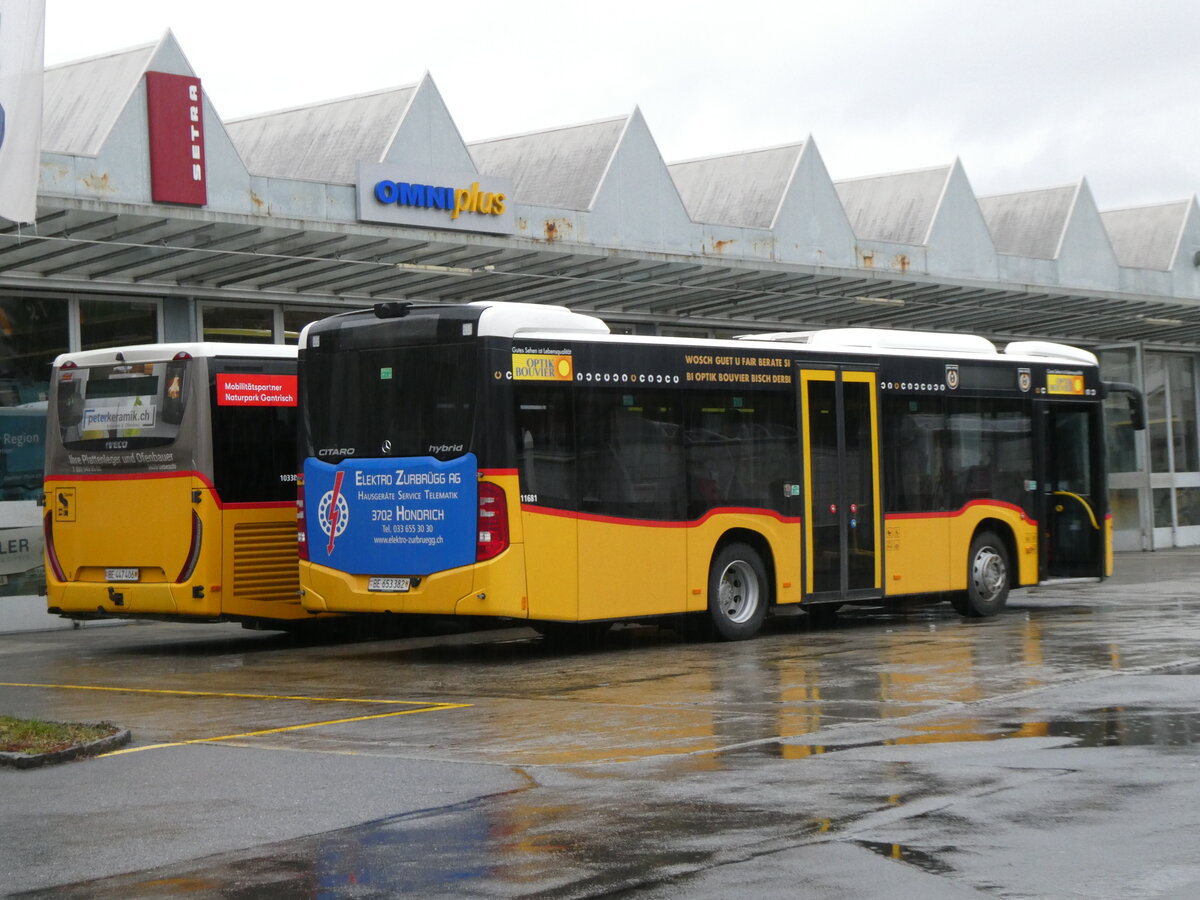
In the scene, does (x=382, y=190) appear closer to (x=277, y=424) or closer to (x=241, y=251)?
(x=241, y=251)

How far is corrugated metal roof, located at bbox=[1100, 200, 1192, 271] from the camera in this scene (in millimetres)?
36969

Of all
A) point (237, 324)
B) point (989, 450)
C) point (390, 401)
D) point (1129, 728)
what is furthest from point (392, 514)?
point (237, 324)

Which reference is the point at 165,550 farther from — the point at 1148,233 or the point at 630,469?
the point at 1148,233

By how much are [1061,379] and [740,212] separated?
32.6 feet

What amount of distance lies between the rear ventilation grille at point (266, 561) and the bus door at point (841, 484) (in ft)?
17.2

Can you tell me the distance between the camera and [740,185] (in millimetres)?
30094

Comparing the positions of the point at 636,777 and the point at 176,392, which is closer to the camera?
the point at 636,777

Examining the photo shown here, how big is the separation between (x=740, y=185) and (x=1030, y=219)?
8381 mm

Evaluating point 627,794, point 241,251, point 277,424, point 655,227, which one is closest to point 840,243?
point 655,227

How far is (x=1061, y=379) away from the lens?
68.2 feet

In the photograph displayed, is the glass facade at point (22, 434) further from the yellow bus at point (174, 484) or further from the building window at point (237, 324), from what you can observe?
the yellow bus at point (174, 484)

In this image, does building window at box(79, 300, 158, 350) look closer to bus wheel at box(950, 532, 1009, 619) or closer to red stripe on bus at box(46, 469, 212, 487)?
red stripe on bus at box(46, 469, 212, 487)

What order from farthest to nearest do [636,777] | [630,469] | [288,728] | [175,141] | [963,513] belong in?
[175,141] < [963,513] < [630,469] < [288,728] < [636,777]

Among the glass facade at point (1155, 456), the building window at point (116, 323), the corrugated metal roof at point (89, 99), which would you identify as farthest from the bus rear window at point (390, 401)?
the glass facade at point (1155, 456)
